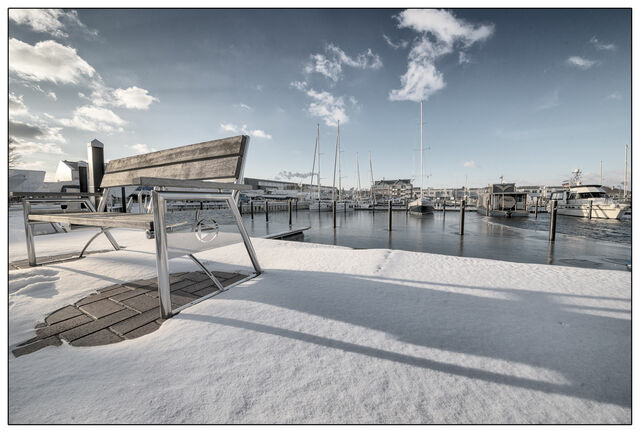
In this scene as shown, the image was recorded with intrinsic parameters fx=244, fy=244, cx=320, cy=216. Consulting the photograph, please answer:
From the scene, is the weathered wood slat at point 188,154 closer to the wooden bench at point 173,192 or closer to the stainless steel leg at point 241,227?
the wooden bench at point 173,192

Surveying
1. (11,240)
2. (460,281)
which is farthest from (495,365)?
(11,240)

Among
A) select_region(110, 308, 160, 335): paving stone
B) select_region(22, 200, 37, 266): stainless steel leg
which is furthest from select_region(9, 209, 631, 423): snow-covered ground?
select_region(22, 200, 37, 266): stainless steel leg

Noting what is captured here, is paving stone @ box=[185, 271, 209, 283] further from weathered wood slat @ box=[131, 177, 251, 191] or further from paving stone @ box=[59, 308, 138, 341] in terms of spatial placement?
weathered wood slat @ box=[131, 177, 251, 191]

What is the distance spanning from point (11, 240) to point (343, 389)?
6484 mm

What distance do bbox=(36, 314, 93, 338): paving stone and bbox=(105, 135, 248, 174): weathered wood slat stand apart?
1445 millimetres

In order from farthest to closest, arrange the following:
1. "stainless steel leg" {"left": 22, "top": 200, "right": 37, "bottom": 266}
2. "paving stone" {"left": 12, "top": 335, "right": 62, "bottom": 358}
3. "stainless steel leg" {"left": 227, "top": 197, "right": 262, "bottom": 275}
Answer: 1. "stainless steel leg" {"left": 22, "top": 200, "right": 37, "bottom": 266}
2. "stainless steel leg" {"left": 227, "top": 197, "right": 262, "bottom": 275}
3. "paving stone" {"left": 12, "top": 335, "right": 62, "bottom": 358}

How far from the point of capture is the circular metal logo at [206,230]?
5.95ft

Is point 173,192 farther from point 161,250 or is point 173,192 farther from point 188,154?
point 188,154

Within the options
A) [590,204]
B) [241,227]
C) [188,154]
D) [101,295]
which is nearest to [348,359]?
[241,227]

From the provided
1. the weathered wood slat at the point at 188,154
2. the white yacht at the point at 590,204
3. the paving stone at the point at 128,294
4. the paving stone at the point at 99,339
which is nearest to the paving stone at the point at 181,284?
the paving stone at the point at 128,294

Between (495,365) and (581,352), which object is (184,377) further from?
(581,352)

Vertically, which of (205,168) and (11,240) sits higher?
(205,168)

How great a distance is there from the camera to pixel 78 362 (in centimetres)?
105

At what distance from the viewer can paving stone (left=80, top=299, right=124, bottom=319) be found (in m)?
1.56
